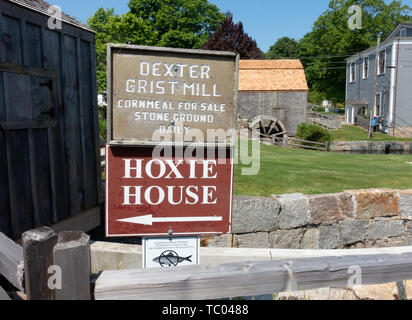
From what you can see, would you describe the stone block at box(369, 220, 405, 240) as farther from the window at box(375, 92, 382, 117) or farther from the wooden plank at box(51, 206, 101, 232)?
the window at box(375, 92, 382, 117)

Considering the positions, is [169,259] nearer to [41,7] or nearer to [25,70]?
[25,70]

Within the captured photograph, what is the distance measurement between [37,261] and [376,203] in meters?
5.39

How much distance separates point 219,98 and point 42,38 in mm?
3002

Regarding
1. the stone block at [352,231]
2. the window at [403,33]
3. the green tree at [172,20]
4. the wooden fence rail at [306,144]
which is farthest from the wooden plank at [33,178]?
the green tree at [172,20]

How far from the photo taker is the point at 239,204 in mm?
5113

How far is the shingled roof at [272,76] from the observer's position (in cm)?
2730

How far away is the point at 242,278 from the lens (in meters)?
1.96

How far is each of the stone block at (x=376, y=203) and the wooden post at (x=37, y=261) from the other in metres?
4.97

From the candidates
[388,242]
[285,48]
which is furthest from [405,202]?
[285,48]

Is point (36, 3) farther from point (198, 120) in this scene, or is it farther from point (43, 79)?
point (198, 120)

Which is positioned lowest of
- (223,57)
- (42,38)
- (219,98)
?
(219,98)

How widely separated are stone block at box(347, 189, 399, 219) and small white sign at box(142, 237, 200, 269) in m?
3.72

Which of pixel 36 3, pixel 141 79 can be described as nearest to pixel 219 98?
pixel 141 79
